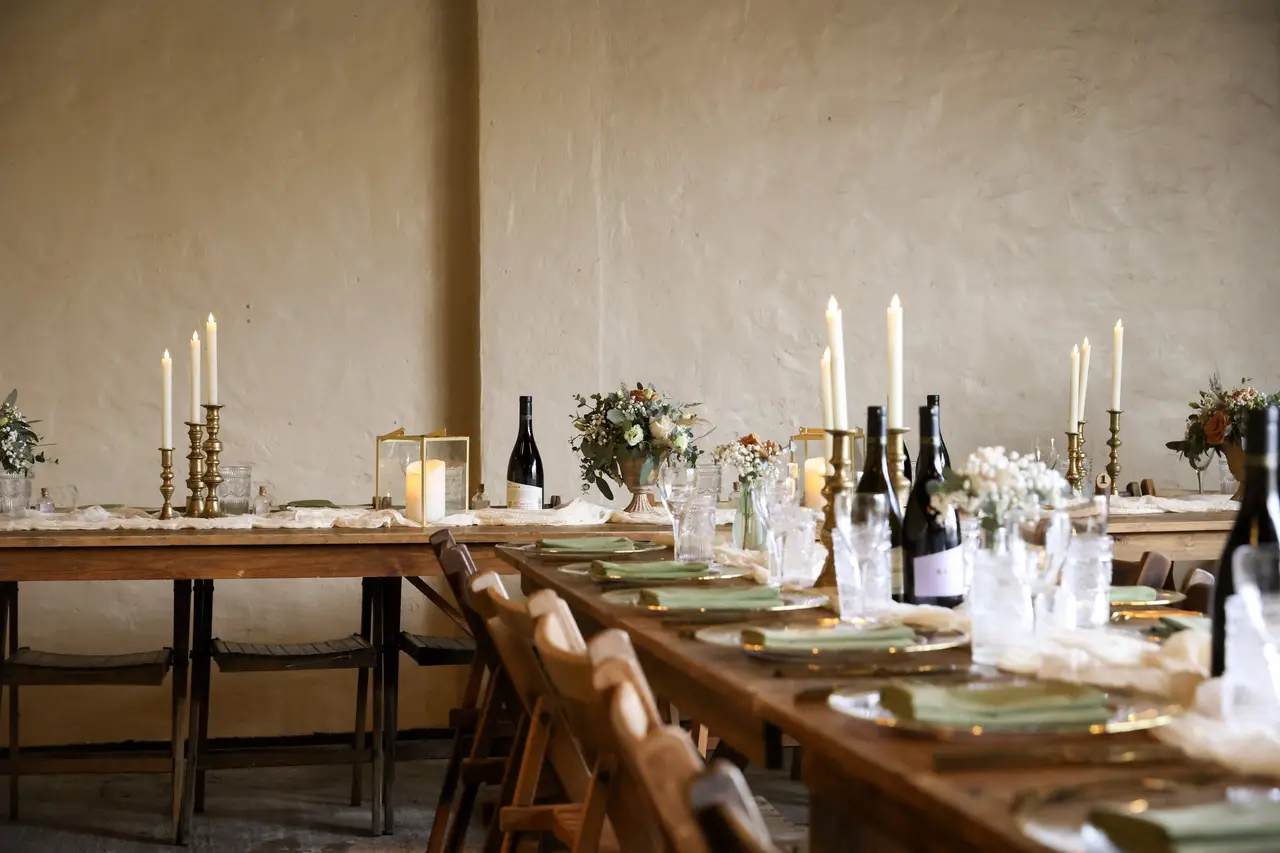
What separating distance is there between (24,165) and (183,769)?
8.08 feet

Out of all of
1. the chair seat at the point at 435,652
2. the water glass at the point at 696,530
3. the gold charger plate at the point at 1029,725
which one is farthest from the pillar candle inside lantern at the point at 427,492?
the gold charger plate at the point at 1029,725

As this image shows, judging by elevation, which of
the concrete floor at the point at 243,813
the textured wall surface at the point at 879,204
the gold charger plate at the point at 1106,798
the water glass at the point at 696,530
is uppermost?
the textured wall surface at the point at 879,204

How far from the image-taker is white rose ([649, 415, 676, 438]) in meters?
3.75

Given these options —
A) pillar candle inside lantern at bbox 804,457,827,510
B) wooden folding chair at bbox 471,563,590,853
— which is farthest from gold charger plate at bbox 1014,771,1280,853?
pillar candle inside lantern at bbox 804,457,827,510

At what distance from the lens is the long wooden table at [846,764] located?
37.8 inches

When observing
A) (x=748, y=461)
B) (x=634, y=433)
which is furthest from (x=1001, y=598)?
(x=634, y=433)

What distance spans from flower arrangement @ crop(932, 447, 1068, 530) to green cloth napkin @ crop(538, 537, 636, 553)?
1.23 m

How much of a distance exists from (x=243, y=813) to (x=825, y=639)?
2826 millimetres

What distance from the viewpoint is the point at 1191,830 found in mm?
833

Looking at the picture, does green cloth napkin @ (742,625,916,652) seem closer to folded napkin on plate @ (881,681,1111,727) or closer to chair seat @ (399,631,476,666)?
folded napkin on plate @ (881,681,1111,727)

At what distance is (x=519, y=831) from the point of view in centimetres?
203

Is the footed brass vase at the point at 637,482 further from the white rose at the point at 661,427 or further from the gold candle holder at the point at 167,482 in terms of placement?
the gold candle holder at the point at 167,482

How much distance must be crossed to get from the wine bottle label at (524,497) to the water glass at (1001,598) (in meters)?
2.35

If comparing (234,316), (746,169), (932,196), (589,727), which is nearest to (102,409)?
(234,316)
